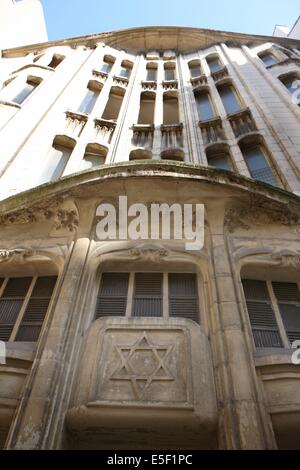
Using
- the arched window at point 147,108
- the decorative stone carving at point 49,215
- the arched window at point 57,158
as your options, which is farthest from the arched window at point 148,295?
the arched window at point 147,108

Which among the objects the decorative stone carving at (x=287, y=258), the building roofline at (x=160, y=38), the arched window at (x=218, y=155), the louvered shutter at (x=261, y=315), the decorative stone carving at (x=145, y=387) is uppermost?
the building roofline at (x=160, y=38)

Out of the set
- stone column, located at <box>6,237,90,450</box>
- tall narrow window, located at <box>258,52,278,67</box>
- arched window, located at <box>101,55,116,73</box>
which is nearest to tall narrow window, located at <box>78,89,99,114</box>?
arched window, located at <box>101,55,116,73</box>

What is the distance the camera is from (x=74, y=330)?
18.5 ft

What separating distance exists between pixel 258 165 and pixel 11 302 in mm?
8924

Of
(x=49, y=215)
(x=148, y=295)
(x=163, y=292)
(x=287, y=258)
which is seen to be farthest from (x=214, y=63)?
(x=148, y=295)

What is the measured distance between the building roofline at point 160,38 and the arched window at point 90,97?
23.5 ft

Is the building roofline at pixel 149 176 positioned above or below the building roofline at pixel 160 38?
below

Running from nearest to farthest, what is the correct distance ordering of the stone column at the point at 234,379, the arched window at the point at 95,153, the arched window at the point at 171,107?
the stone column at the point at 234,379, the arched window at the point at 95,153, the arched window at the point at 171,107

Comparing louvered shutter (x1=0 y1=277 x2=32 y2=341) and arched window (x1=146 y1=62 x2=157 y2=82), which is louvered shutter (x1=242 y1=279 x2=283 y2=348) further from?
arched window (x1=146 y1=62 x2=157 y2=82)

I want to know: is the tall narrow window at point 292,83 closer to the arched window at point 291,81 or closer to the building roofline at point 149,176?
the arched window at point 291,81

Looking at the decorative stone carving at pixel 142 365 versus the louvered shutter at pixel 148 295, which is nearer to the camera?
the decorative stone carving at pixel 142 365

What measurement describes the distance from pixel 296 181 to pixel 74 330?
7.58m

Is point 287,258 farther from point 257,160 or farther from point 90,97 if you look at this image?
point 90,97

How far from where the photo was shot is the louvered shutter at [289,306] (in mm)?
6271
